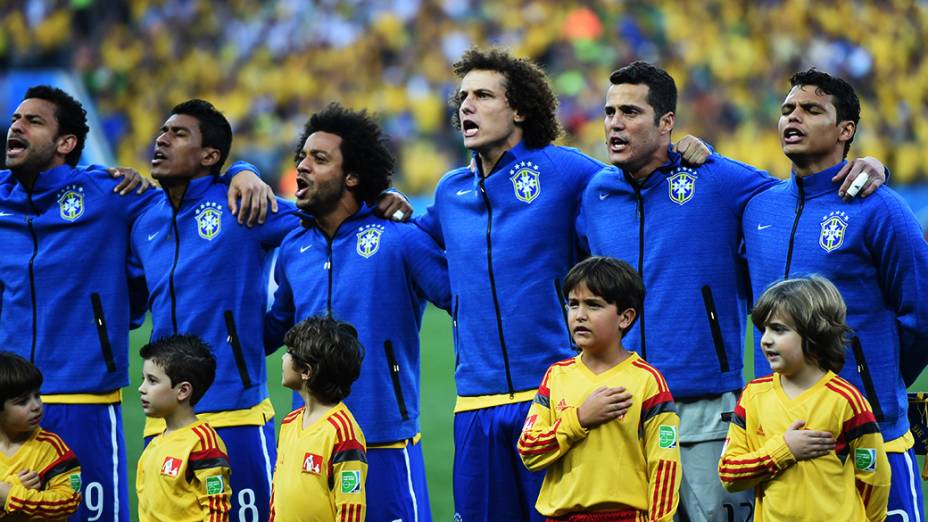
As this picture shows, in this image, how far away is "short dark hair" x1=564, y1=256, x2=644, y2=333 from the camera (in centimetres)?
470

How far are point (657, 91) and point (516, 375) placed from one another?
4.45ft

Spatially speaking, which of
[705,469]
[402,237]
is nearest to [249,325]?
[402,237]

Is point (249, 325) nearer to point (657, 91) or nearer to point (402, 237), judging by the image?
point (402, 237)

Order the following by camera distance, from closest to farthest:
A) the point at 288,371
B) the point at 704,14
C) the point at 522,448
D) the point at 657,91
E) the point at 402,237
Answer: the point at 522,448
the point at 288,371
the point at 657,91
the point at 402,237
the point at 704,14

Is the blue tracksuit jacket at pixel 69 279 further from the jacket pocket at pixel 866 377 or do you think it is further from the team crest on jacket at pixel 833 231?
the jacket pocket at pixel 866 377

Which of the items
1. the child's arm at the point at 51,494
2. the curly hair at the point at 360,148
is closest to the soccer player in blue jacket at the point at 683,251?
the curly hair at the point at 360,148

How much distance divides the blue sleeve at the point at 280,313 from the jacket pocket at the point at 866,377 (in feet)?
8.58

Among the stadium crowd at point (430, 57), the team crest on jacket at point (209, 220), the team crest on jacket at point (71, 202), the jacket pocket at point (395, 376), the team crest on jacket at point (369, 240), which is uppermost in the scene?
the stadium crowd at point (430, 57)

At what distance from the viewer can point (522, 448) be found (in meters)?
4.73

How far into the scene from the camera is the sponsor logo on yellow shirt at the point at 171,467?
5285 mm

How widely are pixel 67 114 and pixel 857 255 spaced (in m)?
3.96

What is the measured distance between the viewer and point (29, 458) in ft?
18.4

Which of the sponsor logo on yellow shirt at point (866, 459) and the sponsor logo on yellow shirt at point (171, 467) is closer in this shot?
the sponsor logo on yellow shirt at point (866, 459)

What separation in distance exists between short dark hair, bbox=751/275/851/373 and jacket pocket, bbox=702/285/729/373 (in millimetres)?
643
